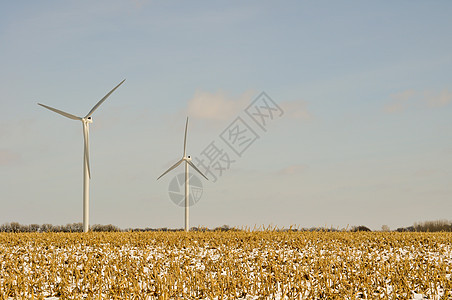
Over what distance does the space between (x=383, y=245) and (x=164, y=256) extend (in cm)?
1150

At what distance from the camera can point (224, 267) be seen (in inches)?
736

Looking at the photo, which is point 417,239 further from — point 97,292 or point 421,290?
point 97,292

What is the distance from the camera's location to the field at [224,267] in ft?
52.5

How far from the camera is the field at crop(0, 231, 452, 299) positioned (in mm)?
16016

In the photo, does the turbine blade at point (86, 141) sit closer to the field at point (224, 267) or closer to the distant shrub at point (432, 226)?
the field at point (224, 267)

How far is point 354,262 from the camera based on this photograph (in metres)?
20.1

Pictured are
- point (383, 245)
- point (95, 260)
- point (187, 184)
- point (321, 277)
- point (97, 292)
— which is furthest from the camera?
point (187, 184)

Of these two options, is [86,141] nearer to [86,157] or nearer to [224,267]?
[86,157]

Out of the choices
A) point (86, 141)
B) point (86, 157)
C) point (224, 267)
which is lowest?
point (224, 267)

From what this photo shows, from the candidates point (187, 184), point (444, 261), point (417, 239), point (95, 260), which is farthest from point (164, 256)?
point (187, 184)

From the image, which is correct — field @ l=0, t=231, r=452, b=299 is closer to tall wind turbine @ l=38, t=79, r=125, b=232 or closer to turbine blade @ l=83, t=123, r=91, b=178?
tall wind turbine @ l=38, t=79, r=125, b=232

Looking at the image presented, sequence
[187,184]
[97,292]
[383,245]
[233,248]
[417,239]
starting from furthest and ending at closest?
1. [187,184]
2. [417,239]
3. [383,245]
4. [233,248]
5. [97,292]

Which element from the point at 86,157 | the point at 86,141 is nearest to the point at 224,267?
the point at 86,157

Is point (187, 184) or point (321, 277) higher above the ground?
point (187, 184)
